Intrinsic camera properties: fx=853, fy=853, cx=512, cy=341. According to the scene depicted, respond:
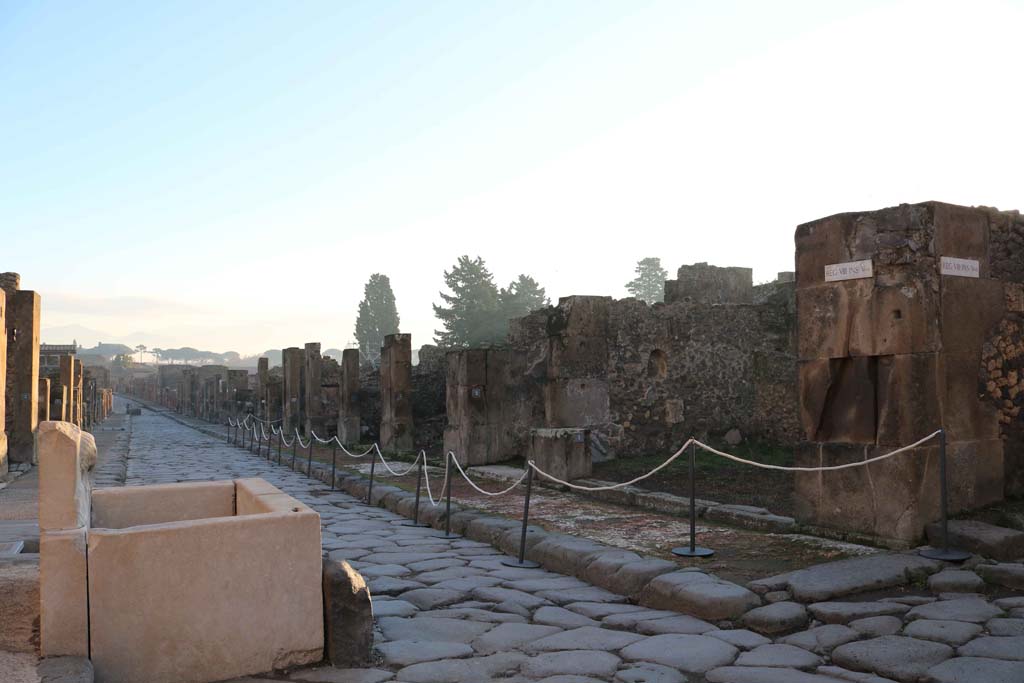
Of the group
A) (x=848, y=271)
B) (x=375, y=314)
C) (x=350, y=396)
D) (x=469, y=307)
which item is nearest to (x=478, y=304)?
(x=469, y=307)

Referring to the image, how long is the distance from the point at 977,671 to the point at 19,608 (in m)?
4.26

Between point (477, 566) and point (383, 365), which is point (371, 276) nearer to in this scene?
point (383, 365)

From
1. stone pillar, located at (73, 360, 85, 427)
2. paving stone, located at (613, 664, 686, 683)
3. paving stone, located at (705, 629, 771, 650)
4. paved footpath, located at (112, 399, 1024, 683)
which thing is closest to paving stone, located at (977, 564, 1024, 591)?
paved footpath, located at (112, 399, 1024, 683)

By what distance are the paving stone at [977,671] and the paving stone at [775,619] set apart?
2.91 ft

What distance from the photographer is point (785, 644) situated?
437 cm

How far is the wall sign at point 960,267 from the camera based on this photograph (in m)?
6.39

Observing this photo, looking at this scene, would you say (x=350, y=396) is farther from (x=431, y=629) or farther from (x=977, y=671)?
(x=977, y=671)

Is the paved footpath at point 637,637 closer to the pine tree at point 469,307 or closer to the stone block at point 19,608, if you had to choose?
the stone block at point 19,608

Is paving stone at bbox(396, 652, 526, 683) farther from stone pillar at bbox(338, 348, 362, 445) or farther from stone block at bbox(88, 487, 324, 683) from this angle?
stone pillar at bbox(338, 348, 362, 445)

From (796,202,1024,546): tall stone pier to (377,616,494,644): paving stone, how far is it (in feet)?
10.6

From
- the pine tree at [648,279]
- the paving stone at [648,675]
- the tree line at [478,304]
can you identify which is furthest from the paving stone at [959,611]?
the pine tree at [648,279]

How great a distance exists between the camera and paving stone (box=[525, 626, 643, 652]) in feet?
→ 14.4

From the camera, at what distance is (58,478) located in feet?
11.8

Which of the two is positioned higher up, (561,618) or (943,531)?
(943,531)
